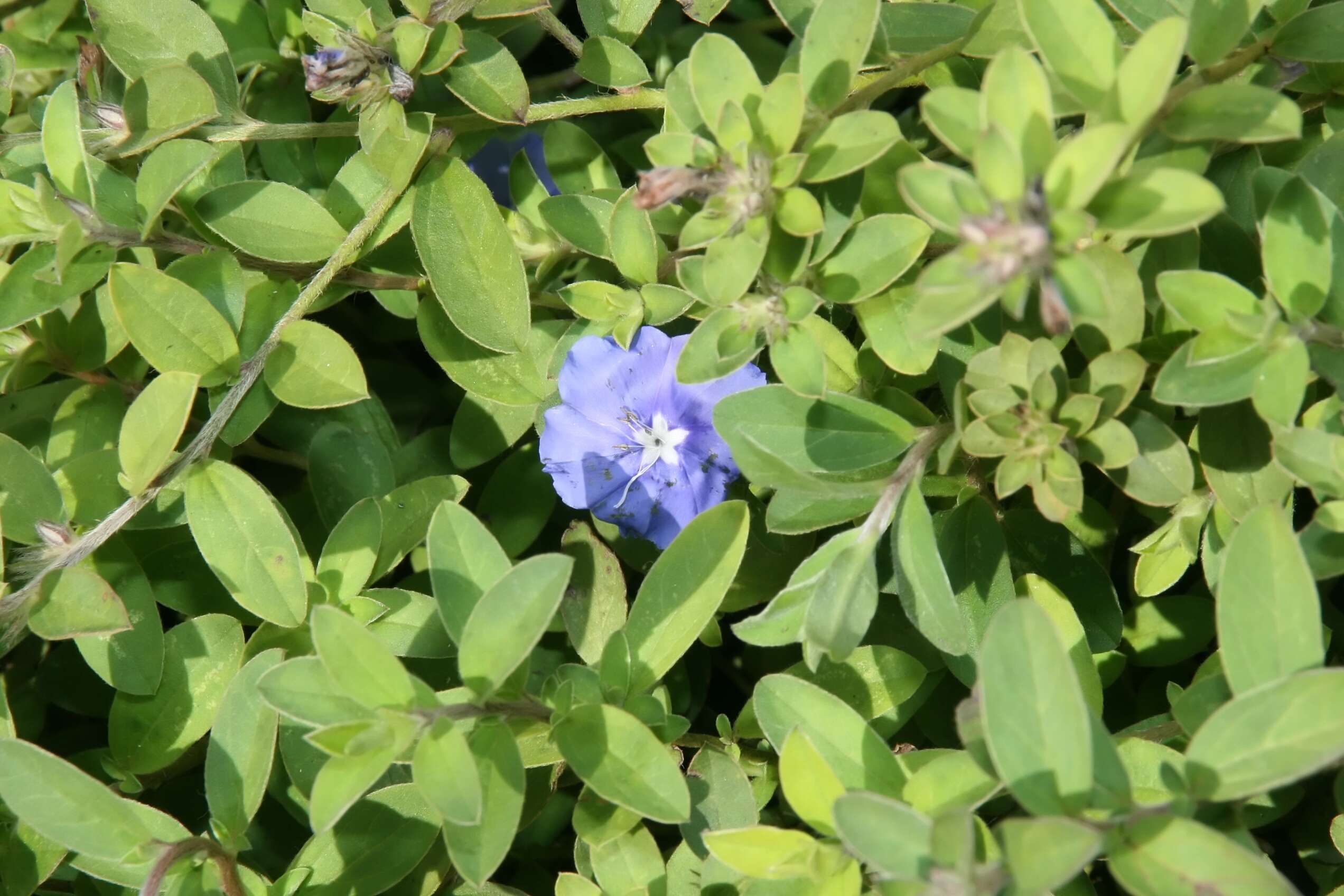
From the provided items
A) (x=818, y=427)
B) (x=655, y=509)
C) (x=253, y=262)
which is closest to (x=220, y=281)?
(x=253, y=262)

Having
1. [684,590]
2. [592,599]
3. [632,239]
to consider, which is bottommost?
[592,599]

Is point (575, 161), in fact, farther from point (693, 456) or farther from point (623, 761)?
point (623, 761)

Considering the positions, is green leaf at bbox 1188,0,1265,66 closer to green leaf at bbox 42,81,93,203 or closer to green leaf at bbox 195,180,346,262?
green leaf at bbox 195,180,346,262

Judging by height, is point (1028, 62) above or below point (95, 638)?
above

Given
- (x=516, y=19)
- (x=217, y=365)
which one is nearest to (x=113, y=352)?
(x=217, y=365)

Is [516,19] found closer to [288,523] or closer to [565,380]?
[565,380]

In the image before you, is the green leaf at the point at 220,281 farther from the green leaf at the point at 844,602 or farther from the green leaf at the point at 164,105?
the green leaf at the point at 844,602

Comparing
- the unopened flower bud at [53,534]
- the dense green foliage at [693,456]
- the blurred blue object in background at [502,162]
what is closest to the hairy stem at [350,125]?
the dense green foliage at [693,456]
